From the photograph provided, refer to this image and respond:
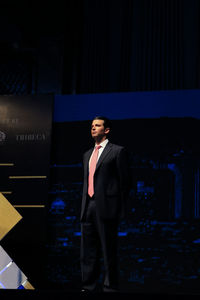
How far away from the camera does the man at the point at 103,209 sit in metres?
3.29

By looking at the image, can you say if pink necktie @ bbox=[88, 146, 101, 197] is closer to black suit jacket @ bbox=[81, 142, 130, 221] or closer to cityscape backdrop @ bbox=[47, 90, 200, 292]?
black suit jacket @ bbox=[81, 142, 130, 221]

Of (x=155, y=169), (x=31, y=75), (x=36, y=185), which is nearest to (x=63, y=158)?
(x=36, y=185)

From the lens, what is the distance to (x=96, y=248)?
3361mm

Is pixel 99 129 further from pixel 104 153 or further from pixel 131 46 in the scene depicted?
pixel 131 46

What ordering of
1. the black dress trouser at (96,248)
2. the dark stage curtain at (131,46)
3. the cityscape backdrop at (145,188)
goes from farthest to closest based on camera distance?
1. the dark stage curtain at (131,46)
2. the cityscape backdrop at (145,188)
3. the black dress trouser at (96,248)

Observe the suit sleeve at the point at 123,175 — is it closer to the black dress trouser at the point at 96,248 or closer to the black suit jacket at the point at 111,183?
the black suit jacket at the point at 111,183

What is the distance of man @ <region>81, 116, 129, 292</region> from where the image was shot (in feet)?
10.8

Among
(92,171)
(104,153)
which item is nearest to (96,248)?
(92,171)

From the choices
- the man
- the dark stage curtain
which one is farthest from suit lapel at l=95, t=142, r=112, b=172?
the dark stage curtain

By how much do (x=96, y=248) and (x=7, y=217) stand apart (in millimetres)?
1810

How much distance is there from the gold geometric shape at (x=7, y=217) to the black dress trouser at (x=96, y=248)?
5.58 feet

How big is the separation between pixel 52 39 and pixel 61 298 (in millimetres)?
4668

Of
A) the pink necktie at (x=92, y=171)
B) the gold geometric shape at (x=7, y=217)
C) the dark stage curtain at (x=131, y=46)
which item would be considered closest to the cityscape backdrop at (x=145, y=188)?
the gold geometric shape at (x=7, y=217)

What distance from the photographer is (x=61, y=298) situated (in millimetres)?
1736
